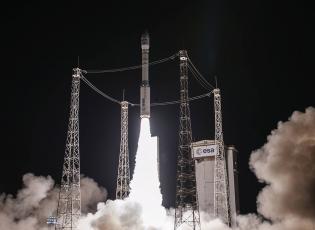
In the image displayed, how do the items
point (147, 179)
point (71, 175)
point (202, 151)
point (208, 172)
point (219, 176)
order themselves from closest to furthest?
1. point (71, 175)
2. point (147, 179)
3. point (219, 176)
4. point (208, 172)
5. point (202, 151)

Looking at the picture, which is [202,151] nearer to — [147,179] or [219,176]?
[219,176]

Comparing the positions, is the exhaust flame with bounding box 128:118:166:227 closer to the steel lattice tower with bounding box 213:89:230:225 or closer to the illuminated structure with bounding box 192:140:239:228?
the steel lattice tower with bounding box 213:89:230:225

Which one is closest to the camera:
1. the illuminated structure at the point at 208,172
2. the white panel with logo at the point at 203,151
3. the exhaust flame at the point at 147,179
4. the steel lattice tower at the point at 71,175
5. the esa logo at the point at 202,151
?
the steel lattice tower at the point at 71,175

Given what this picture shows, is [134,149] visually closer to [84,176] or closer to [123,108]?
[84,176]

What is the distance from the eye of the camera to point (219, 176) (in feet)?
273

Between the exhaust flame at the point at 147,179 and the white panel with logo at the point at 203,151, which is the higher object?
the white panel with logo at the point at 203,151

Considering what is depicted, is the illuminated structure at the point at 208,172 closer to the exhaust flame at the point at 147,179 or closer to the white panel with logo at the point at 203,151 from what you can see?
the white panel with logo at the point at 203,151

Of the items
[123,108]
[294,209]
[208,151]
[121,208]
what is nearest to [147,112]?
[123,108]

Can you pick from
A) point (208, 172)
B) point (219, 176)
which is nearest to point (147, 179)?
point (219, 176)

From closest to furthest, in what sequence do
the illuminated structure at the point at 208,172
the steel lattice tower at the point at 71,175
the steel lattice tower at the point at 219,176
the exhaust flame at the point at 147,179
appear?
the steel lattice tower at the point at 71,175, the exhaust flame at the point at 147,179, the steel lattice tower at the point at 219,176, the illuminated structure at the point at 208,172

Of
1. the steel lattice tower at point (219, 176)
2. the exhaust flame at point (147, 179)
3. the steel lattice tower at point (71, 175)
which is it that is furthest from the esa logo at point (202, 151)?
the steel lattice tower at point (71, 175)

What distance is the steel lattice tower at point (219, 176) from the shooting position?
78.6 metres

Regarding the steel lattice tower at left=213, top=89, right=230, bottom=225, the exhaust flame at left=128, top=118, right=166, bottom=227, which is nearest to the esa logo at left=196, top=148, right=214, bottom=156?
the steel lattice tower at left=213, top=89, right=230, bottom=225

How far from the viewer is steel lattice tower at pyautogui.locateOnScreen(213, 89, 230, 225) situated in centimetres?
7862
